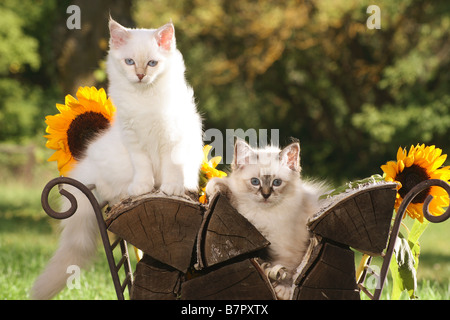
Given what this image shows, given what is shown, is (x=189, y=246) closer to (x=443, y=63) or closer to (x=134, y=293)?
(x=134, y=293)

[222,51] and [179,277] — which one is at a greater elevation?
[222,51]

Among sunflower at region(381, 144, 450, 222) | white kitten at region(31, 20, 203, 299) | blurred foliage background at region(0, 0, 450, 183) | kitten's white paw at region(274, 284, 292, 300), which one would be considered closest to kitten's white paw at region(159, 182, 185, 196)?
white kitten at region(31, 20, 203, 299)

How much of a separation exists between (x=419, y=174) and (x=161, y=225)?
1016mm

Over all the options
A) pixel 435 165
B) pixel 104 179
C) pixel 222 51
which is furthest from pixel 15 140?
pixel 435 165

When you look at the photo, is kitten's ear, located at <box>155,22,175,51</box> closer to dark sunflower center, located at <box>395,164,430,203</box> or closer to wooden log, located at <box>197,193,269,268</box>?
wooden log, located at <box>197,193,269,268</box>

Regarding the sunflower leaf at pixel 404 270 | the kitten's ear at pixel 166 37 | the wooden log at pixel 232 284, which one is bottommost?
the sunflower leaf at pixel 404 270

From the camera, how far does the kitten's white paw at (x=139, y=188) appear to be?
1.92m

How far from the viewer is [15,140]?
1087 centimetres

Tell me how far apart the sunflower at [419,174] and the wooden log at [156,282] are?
35.1 inches

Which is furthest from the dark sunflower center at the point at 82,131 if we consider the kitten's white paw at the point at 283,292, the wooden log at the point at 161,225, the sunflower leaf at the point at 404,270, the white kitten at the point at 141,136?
the sunflower leaf at the point at 404,270

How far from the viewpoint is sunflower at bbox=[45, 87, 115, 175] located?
2.32m

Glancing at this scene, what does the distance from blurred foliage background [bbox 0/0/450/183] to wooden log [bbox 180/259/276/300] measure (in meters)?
6.21

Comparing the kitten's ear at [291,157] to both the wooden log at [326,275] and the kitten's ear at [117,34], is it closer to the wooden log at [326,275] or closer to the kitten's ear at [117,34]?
the wooden log at [326,275]

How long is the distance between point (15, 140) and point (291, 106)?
226 inches
